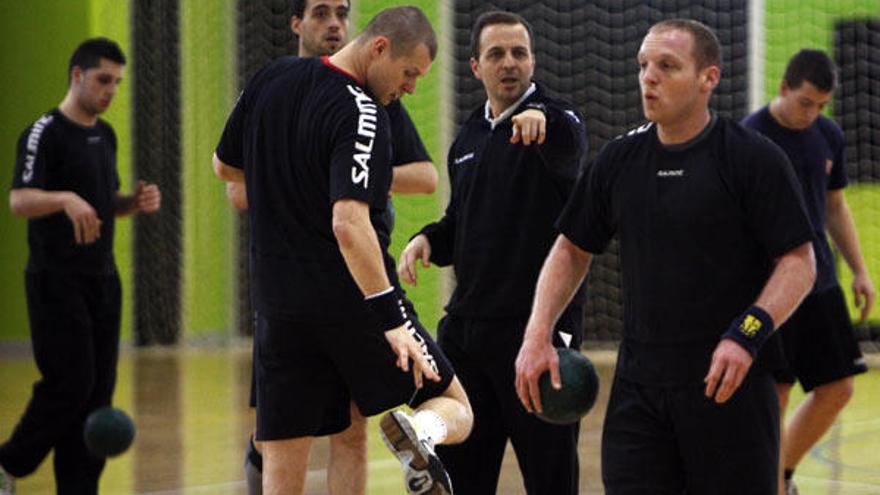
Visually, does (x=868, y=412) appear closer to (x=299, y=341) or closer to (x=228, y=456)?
(x=228, y=456)

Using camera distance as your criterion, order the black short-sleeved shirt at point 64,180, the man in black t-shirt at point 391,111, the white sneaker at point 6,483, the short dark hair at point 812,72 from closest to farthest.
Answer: the man in black t-shirt at point 391,111, the short dark hair at point 812,72, the white sneaker at point 6,483, the black short-sleeved shirt at point 64,180

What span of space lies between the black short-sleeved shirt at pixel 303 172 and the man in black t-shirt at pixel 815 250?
227 centimetres

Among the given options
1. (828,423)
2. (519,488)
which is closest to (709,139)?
(828,423)

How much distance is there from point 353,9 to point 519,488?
7702 millimetres

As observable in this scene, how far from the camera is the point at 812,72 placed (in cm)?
636

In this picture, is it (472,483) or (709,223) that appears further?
(472,483)

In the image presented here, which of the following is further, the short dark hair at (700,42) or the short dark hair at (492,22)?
the short dark hair at (492,22)

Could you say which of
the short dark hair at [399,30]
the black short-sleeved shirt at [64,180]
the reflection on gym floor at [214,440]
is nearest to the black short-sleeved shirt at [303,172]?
the short dark hair at [399,30]

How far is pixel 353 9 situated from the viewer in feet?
46.7

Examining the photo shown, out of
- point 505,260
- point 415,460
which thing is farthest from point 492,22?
point 415,460

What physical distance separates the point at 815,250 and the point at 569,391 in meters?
2.04

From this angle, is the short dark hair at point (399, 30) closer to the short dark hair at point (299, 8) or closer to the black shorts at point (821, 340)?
the short dark hair at point (299, 8)

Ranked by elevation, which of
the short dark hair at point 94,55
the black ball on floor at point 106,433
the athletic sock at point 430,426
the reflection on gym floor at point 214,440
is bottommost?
the reflection on gym floor at point 214,440

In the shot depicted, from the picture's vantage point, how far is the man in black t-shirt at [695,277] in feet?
13.7
